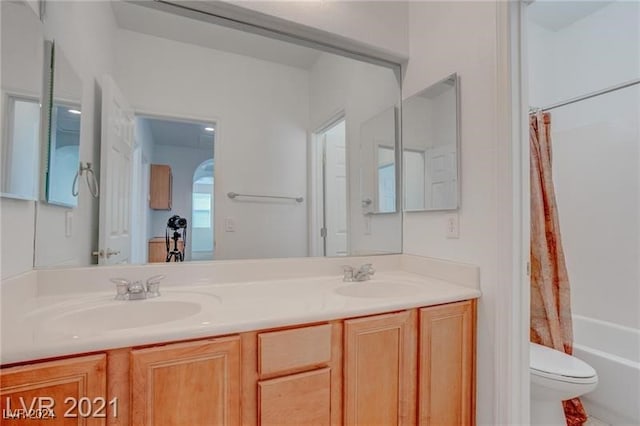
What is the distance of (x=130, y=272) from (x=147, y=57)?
918 mm

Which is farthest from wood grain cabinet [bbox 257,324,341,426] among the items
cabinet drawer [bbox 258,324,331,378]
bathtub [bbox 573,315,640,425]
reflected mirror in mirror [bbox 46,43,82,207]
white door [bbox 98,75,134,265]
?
bathtub [bbox 573,315,640,425]

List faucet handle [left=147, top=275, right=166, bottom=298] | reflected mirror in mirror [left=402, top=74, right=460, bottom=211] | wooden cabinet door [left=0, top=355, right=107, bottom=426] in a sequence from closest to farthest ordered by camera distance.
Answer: wooden cabinet door [left=0, top=355, right=107, bottom=426] < faucet handle [left=147, top=275, right=166, bottom=298] < reflected mirror in mirror [left=402, top=74, right=460, bottom=211]

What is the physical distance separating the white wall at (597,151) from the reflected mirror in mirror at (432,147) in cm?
135

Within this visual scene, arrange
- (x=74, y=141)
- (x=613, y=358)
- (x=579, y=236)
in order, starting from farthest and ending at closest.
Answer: (x=579, y=236) < (x=613, y=358) < (x=74, y=141)

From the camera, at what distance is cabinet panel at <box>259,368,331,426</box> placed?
926 millimetres

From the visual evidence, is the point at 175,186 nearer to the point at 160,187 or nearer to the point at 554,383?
the point at 160,187

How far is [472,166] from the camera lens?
4.58 feet

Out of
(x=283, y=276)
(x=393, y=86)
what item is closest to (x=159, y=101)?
(x=283, y=276)

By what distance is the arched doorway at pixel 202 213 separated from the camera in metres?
1.45

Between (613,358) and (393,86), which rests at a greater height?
(393,86)

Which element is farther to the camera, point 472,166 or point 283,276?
point 283,276

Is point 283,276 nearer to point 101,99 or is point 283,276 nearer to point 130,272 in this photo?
point 130,272

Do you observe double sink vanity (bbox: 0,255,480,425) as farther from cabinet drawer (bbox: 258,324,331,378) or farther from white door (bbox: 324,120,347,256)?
white door (bbox: 324,120,347,256)

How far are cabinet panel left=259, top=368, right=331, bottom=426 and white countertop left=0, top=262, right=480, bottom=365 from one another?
18 centimetres
